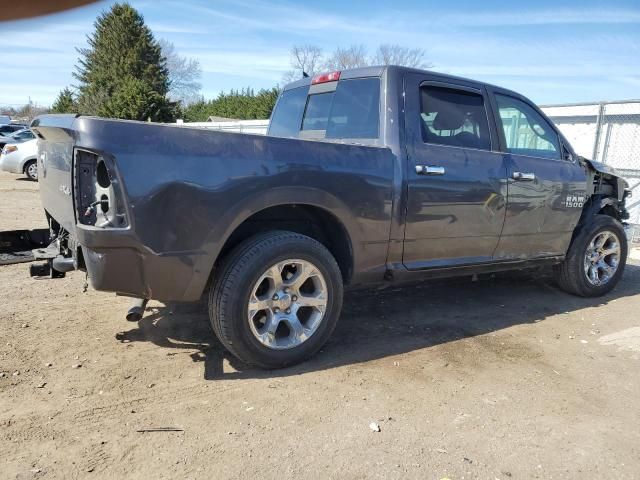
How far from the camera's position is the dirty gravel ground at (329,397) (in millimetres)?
2490

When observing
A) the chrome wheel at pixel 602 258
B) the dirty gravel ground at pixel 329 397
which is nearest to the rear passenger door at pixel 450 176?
the dirty gravel ground at pixel 329 397

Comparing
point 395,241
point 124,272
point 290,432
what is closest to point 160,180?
point 124,272

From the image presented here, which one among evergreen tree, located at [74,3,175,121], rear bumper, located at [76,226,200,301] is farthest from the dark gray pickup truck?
evergreen tree, located at [74,3,175,121]

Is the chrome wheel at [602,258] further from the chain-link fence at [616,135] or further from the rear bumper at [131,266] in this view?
the chain-link fence at [616,135]

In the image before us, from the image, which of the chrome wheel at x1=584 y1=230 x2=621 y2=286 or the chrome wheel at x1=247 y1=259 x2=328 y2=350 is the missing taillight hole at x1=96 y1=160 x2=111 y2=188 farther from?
the chrome wheel at x1=584 y1=230 x2=621 y2=286

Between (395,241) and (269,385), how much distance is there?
1353mm

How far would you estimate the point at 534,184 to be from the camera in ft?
14.9

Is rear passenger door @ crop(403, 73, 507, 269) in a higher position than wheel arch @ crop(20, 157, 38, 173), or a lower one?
higher

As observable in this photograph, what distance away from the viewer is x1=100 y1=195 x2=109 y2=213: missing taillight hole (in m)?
2.86

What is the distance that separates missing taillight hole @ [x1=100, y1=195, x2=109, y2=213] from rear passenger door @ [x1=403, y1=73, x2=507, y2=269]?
1997mm

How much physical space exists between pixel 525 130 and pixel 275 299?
294 centimetres

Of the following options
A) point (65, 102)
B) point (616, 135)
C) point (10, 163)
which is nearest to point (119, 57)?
point (65, 102)

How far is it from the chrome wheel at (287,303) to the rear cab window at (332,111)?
119cm

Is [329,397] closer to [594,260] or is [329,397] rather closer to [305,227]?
[305,227]
